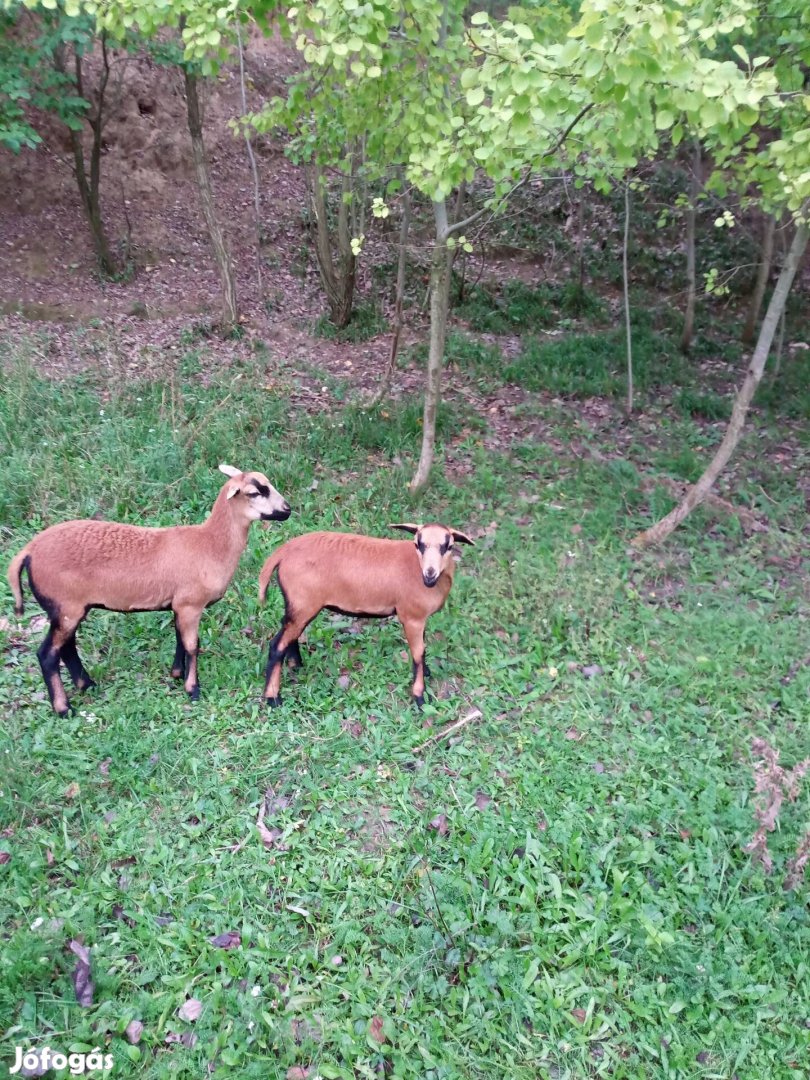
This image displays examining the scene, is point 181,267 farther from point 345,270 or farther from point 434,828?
point 434,828

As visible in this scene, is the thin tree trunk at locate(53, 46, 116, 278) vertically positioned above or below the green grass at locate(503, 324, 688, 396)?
above

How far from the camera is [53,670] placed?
461 cm

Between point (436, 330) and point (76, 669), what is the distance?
4.14m

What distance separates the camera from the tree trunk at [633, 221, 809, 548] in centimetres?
631


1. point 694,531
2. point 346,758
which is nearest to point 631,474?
point 694,531

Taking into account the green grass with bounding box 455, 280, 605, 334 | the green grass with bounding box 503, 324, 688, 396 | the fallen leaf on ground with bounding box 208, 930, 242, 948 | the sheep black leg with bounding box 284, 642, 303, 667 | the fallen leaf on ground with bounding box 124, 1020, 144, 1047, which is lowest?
the fallen leaf on ground with bounding box 124, 1020, 144, 1047

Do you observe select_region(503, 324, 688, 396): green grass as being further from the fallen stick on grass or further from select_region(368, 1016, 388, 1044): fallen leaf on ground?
select_region(368, 1016, 388, 1044): fallen leaf on ground

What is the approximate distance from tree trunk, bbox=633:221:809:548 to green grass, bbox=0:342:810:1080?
24 cm

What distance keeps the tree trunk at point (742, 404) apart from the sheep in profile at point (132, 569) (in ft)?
12.2

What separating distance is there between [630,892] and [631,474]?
15.7 feet

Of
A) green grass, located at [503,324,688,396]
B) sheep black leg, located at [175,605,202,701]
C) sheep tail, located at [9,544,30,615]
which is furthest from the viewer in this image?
green grass, located at [503,324,688,396]

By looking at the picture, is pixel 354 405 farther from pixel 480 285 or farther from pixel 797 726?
pixel 797 726

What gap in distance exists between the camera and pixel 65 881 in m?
3.78

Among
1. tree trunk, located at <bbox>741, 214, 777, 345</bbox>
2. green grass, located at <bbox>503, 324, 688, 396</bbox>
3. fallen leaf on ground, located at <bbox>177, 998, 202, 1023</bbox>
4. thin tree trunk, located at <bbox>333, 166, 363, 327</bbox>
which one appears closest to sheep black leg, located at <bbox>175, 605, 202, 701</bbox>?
fallen leaf on ground, located at <bbox>177, 998, 202, 1023</bbox>
